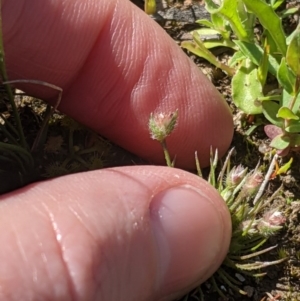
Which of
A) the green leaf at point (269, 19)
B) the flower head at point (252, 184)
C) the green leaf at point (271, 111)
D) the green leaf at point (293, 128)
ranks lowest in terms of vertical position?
the flower head at point (252, 184)

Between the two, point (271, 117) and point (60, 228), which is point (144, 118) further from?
point (60, 228)

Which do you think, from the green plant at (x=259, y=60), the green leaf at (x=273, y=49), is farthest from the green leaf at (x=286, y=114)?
the green leaf at (x=273, y=49)

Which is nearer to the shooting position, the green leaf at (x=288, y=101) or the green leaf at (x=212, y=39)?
the green leaf at (x=288, y=101)

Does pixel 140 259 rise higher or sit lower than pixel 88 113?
lower

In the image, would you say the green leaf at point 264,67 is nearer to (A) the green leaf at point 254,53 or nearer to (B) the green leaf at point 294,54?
(A) the green leaf at point 254,53

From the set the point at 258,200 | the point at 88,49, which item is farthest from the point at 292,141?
the point at 88,49

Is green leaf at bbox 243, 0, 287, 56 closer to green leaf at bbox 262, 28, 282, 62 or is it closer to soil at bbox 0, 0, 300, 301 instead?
green leaf at bbox 262, 28, 282, 62

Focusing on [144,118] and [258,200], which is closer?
[258,200]
